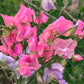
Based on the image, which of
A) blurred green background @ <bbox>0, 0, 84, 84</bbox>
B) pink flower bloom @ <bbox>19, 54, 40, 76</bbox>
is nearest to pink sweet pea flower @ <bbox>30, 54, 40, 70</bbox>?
pink flower bloom @ <bbox>19, 54, 40, 76</bbox>

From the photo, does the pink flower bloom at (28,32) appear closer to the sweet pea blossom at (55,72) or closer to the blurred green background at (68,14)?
the sweet pea blossom at (55,72)

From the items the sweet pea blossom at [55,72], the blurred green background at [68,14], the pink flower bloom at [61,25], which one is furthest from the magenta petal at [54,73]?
the blurred green background at [68,14]

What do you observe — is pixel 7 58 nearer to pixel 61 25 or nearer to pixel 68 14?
pixel 61 25

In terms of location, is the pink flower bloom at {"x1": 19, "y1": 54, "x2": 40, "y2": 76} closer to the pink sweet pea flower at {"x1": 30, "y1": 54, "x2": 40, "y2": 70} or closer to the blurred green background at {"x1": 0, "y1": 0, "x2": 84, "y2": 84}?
the pink sweet pea flower at {"x1": 30, "y1": 54, "x2": 40, "y2": 70}

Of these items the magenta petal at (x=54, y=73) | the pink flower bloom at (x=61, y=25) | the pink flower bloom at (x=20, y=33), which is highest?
the pink flower bloom at (x=61, y=25)

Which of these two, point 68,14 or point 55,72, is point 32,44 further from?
point 68,14

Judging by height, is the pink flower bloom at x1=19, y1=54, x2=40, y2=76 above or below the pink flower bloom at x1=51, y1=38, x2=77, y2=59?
below

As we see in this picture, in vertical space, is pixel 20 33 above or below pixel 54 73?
above

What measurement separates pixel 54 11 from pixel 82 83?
0.81m

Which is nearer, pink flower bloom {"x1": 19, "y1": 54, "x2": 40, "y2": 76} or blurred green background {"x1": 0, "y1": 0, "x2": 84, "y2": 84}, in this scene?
pink flower bloom {"x1": 19, "y1": 54, "x2": 40, "y2": 76}

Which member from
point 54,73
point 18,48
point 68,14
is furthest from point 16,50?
point 68,14

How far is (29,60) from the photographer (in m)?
0.45

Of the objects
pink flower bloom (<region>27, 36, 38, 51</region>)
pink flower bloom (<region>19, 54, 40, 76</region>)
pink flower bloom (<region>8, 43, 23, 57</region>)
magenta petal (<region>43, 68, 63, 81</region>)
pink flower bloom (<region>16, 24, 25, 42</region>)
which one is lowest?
magenta petal (<region>43, 68, 63, 81</region>)

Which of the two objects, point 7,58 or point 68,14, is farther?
point 68,14
